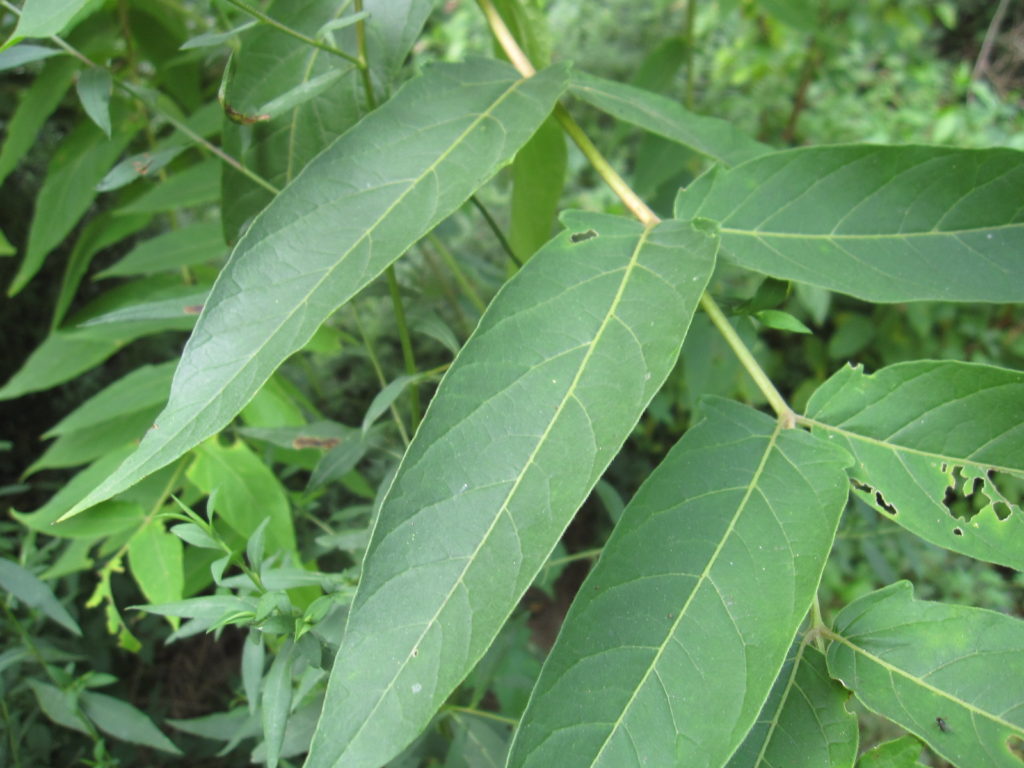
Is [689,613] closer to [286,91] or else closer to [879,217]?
[879,217]

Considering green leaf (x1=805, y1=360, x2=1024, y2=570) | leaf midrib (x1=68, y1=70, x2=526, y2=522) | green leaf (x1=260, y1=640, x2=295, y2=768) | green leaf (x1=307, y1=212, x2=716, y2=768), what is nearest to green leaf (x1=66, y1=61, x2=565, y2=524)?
leaf midrib (x1=68, y1=70, x2=526, y2=522)

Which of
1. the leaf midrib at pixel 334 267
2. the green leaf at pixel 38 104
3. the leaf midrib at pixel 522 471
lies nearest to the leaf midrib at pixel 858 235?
the leaf midrib at pixel 522 471

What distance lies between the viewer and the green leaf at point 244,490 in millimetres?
885

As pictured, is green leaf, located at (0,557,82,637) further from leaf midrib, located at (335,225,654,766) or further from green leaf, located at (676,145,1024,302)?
green leaf, located at (676,145,1024,302)

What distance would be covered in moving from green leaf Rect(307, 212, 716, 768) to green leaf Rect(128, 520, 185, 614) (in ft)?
1.74

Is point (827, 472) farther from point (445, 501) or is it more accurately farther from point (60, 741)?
point (60, 741)

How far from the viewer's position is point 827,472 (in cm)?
52

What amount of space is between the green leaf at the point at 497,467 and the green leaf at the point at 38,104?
911 millimetres

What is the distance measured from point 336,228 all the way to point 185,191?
588 mm

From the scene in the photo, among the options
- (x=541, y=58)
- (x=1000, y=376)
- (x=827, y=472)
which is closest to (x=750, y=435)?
(x=827, y=472)

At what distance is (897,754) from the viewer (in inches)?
20.2

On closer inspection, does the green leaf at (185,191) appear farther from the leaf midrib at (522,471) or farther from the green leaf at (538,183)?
the leaf midrib at (522,471)

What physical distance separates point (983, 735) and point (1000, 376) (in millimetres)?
239

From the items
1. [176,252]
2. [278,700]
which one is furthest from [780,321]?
[176,252]
